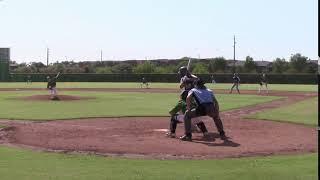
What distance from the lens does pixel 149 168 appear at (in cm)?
910

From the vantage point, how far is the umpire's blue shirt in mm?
13008

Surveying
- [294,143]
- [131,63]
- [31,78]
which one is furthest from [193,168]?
[131,63]

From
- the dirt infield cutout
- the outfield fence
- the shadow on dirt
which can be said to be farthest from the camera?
the outfield fence

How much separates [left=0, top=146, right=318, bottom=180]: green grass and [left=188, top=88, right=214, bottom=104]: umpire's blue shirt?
3.12m

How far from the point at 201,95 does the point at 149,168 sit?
4312mm

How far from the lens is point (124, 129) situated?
52.3ft

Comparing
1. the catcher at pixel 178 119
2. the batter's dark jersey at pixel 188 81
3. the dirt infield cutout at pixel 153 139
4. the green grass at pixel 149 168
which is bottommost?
the dirt infield cutout at pixel 153 139

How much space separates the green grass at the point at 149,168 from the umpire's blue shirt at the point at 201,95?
3122 mm

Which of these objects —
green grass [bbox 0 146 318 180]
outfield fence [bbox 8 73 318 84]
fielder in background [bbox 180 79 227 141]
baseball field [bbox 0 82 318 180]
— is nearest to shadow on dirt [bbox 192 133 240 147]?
baseball field [bbox 0 82 318 180]

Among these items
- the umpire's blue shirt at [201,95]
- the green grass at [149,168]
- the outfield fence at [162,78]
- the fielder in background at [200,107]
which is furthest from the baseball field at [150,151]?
the outfield fence at [162,78]

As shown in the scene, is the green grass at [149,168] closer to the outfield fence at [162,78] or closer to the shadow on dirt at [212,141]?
the shadow on dirt at [212,141]

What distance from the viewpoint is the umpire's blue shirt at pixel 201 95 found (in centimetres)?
1301

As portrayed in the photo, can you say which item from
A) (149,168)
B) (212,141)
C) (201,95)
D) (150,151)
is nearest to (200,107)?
(201,95)

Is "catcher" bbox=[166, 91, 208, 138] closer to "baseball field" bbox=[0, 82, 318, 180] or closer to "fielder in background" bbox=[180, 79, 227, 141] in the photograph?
"baseball field" bbox=[0, 82, 318, 180]
